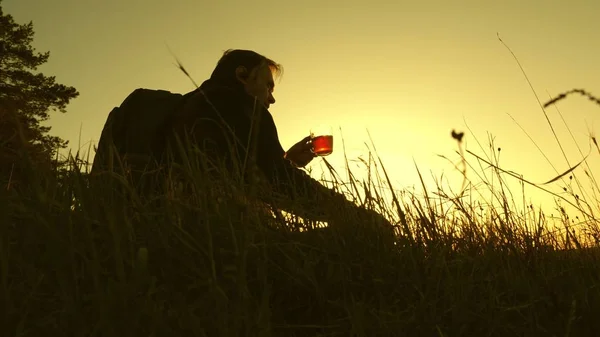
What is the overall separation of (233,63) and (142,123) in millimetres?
Result: 1018

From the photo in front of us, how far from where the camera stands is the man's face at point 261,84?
436 cm

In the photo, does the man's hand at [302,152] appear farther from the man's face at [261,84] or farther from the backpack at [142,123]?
the backpack at [142,123]

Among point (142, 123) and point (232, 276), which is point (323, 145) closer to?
point (142, 123)

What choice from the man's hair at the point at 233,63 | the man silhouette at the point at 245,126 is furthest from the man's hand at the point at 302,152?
the man's hair at the point at 233,63

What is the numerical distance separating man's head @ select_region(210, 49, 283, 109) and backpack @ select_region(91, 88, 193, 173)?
545 millimetres

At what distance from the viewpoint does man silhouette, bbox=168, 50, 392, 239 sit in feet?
9.07

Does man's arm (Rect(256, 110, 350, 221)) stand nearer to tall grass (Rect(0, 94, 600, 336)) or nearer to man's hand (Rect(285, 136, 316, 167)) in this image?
tall grass (Rect(0, 94, 600, 336))

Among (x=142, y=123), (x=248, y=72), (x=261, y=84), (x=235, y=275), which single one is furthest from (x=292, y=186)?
(x=261, y=84)

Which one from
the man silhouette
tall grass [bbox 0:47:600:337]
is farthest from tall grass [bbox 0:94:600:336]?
the man silhouette

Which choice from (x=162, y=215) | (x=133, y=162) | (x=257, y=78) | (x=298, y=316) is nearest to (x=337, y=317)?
(x=298, y=316)

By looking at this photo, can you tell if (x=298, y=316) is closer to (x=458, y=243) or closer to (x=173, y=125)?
(x=458, y=243)

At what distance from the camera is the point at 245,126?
3893mm

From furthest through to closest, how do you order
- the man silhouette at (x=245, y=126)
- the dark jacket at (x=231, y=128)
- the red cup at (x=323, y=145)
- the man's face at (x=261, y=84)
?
1. the man's face at (x=261, y=84)
2. the red cup at (x=323, y=145)
3. the dark jacket at (x=231, y=128)
4. the man silhouette at (x=245, y=126)

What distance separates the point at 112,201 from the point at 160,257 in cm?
28
